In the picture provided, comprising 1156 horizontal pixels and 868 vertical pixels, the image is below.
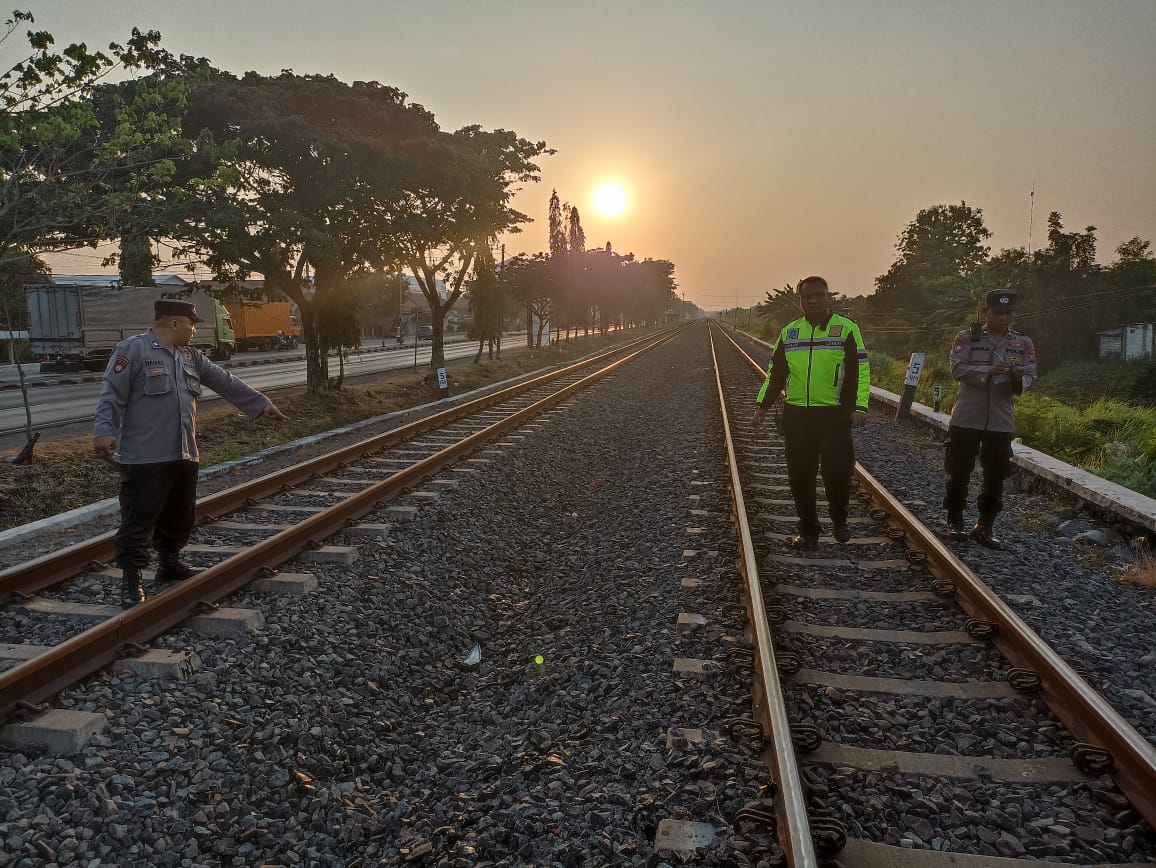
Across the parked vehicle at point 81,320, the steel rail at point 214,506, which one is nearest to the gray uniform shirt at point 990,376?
the steel rail at point 214,506

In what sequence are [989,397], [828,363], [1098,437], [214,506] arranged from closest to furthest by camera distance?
[828,363] → [989,397] → [214,506] → [1098,437]

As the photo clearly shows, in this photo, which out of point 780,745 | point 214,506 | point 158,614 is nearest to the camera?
point 780,745

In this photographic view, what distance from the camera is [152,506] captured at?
4477mm

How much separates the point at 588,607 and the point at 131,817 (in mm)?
2834

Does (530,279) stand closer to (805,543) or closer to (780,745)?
(805,543)

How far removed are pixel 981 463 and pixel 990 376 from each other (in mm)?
725

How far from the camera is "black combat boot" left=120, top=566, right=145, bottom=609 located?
4344 millimetres

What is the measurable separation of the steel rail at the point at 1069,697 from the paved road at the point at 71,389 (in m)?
13.6

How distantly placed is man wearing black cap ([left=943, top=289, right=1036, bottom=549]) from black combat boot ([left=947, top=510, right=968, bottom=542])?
0.02 m

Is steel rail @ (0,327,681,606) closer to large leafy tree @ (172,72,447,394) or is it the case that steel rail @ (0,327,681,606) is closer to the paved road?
large leafy tree @ (172,72,447,394)

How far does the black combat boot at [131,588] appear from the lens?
4.34 metres

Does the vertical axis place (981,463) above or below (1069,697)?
above

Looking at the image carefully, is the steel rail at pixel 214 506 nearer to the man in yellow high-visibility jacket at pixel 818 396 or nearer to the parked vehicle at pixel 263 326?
the man in yellow high-visibility jacket at pixel 818 396

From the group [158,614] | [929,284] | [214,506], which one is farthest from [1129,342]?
[158,614]
